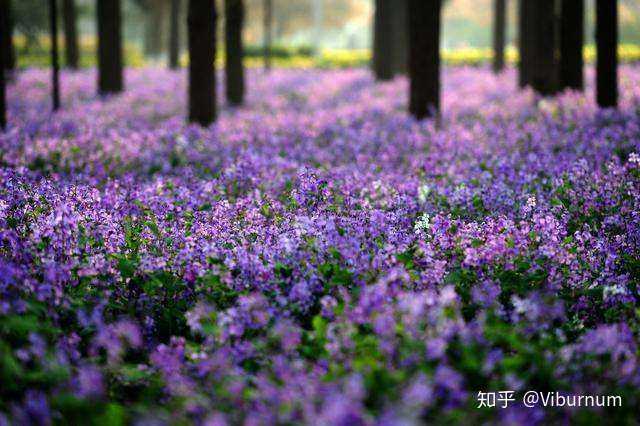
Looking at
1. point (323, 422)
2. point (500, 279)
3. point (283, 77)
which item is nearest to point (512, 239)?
point (500, 279)

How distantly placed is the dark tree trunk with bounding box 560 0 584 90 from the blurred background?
782cm

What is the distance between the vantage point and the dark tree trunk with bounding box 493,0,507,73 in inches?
1006

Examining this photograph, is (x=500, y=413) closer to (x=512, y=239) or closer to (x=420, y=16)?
(x=512, y=239)

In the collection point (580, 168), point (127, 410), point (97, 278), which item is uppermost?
point (580, 168)

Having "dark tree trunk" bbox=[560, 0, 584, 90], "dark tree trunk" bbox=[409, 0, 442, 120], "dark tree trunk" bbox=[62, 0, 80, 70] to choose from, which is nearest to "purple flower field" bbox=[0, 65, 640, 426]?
"dark tree trunk" bbox=[409, 0, 442, 120]

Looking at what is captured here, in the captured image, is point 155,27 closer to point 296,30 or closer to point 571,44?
point 296,30

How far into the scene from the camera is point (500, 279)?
5.01 m

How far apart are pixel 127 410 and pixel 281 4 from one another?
72.0m

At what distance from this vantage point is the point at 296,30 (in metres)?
77.6

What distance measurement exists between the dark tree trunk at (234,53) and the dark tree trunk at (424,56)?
591cm

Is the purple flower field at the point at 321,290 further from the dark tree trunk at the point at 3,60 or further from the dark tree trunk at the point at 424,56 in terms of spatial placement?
the dark tree trunk at the point at 424,56

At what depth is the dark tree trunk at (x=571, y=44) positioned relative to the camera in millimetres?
13734

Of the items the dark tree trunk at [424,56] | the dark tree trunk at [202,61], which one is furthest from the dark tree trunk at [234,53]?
the dark tree trunk at [424,56]

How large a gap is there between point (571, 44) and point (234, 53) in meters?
8.12
